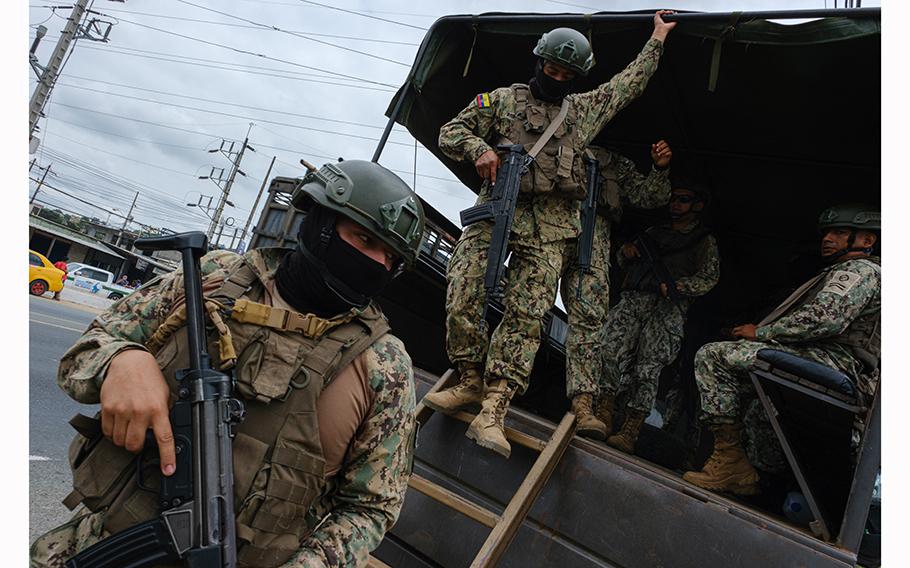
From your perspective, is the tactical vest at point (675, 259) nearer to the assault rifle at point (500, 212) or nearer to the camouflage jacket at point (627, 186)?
the camouflage jacket at point (627, 186)

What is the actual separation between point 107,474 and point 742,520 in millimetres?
2233

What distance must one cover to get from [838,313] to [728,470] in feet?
3.19

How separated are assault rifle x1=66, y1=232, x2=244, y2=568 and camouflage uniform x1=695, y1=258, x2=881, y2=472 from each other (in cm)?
244

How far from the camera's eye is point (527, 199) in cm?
319

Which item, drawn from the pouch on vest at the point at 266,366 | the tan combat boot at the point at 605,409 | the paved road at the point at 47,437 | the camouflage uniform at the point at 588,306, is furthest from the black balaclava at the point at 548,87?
the paved road at the point at 47,437

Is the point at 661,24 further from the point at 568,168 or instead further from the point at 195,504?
the point at 195,504

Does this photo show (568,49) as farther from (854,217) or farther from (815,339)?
(815,339)

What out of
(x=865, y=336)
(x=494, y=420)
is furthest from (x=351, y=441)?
(x=865, y=336)

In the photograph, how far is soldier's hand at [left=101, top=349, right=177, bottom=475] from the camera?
3.91ft

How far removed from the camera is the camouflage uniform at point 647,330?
4039 millimetres

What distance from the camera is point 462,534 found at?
8.21ft

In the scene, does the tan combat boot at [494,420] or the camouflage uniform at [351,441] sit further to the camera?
the tan combat boot at [494,420]

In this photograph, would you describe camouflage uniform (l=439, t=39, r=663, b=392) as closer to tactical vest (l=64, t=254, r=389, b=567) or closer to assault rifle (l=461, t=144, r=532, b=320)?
assault rifle (l=461, t=144, r=532, b=320)

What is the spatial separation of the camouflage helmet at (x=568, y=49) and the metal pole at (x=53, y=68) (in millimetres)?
21426
